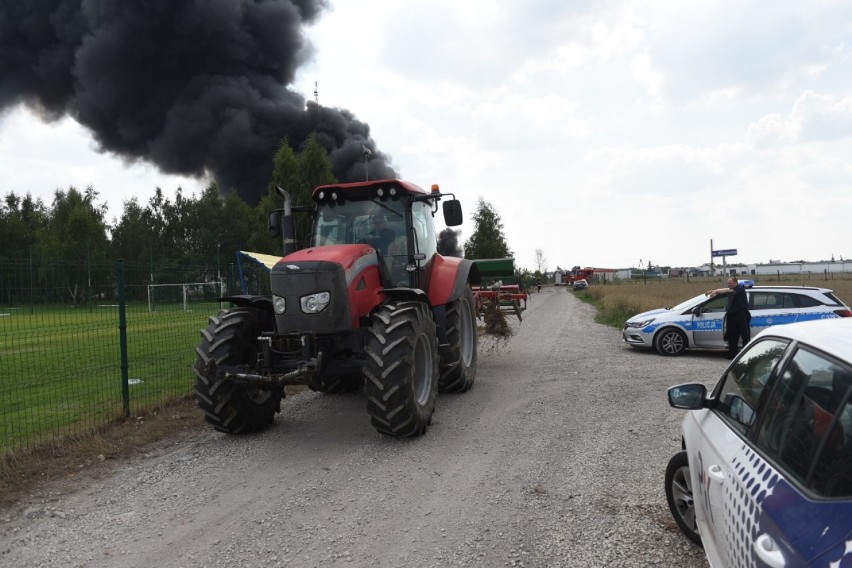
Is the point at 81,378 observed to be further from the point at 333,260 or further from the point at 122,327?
the point at 333,260

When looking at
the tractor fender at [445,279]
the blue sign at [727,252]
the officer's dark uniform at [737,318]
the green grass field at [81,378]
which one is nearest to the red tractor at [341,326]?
the tractor fender at [445,279]

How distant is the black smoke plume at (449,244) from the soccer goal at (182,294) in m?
4.72

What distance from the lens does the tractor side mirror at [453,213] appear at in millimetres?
7531

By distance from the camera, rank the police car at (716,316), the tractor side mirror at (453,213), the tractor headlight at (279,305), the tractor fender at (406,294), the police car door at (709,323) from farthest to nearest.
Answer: the police car door at (709,323) → the police car at (716,316) → the tractor side mirror at (453,213) → the tractor fender at (406,294) → the tractor headlight at (279,305)

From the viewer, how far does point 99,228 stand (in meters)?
50.0

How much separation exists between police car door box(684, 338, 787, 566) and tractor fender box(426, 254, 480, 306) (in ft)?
15.0

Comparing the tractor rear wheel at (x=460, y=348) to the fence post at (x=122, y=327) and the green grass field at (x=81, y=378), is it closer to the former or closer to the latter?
the green grass field at (x=81, y=378)

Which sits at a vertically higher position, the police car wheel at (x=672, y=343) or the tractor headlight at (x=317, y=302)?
the tractor headlight at (x=317, y=302)

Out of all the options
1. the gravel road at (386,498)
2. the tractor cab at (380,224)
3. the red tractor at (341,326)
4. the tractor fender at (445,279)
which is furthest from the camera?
the tractor fender at (445,279)

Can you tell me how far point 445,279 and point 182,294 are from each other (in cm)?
486

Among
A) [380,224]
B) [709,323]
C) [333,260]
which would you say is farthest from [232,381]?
[709,323]

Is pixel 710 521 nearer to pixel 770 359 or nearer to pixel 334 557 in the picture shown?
pixel 770 359

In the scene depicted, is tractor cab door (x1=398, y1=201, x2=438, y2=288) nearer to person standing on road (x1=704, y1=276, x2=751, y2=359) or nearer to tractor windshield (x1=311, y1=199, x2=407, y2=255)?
tractor windshield (x1=311, y1=199, x2=407, y2=255)

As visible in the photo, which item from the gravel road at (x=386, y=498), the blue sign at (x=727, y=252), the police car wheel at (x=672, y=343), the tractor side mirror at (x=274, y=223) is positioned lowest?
the gravel road at (x=386, y=498)
